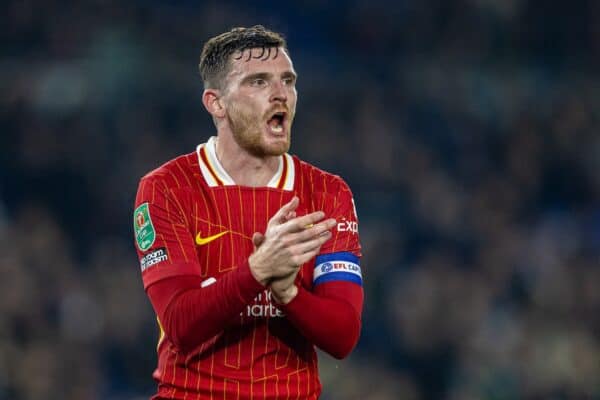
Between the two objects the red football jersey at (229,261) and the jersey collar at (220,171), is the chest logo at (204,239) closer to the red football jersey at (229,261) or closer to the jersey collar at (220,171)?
the red football jersey at (229,261)

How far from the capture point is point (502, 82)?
9789mm

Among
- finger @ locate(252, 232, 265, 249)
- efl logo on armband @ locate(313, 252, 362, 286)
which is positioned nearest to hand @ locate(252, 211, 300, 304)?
finger @ locate(252, 232, 265, 249)

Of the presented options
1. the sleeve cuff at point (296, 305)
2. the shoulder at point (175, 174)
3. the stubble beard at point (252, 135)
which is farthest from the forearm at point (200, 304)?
the stubble beard at point (252, 135)

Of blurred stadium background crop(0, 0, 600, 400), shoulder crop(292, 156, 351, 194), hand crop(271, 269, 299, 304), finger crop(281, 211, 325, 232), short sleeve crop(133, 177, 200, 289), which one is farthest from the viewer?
blurred stadium background crop(0, 0, 600, 400)

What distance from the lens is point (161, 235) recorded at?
3510 mm

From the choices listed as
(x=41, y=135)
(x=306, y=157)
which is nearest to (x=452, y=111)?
(x=306, y=157)

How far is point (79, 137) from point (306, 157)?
189cm

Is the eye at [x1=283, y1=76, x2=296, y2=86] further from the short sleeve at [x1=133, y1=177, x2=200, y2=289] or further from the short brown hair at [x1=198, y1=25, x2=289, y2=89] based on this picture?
the short sleeve at [x1=133, y1=177, x2=200, y2=289]

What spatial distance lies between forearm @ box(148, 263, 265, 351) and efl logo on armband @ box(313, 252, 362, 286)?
41 centimetres

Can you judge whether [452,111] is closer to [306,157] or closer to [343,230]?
[306,157]

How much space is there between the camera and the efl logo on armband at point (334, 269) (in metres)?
3.57

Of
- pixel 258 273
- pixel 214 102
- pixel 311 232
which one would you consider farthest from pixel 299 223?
pixel 214 102

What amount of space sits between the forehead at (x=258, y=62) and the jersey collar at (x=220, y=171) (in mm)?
295

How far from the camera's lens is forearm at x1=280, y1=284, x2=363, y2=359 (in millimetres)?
3279
